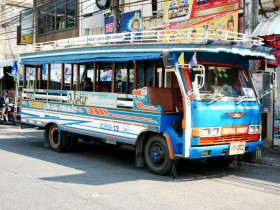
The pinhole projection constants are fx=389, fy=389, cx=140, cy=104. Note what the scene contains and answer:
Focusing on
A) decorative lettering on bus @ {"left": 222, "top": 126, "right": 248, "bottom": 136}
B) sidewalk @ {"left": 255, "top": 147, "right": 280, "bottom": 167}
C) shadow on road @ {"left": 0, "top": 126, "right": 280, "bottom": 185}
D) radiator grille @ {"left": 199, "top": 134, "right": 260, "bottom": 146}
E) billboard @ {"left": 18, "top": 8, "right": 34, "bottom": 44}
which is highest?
billboard @ {"left": 18, "top": 8, "right": 34, "bottom": 44}

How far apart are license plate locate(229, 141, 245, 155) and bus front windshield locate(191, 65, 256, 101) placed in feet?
2.90

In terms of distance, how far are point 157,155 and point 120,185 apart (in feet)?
4.01

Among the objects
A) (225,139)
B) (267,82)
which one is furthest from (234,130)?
(267,82)

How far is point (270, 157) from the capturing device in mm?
10242

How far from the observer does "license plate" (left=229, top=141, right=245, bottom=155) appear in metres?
7.54

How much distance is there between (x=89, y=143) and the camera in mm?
12680

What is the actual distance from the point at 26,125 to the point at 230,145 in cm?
683

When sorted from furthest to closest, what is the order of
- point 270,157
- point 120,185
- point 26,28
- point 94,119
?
1. point 26,28
2. point 270,157
3. point 94,119
4. point 120,185

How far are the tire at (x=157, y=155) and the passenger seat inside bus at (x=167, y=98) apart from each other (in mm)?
633

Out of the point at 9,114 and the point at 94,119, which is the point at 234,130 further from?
the point at 9,114

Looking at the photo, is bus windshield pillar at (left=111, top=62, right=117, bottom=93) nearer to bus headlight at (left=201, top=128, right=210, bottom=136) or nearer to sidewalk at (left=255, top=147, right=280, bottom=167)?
bus headlight at (left=201, top=128, right=210, bottom=136)

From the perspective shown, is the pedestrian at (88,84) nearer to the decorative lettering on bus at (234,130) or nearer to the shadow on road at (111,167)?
the shadow on road at (111,167)

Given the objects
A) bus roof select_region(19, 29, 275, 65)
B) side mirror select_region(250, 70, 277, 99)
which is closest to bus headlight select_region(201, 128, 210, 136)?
bus roof select_region(19, 29, 275, 65)

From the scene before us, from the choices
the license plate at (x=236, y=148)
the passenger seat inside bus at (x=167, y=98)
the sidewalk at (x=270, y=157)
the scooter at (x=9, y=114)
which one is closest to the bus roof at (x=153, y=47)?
the passenger seat inside bus at (x=167, y=98)
